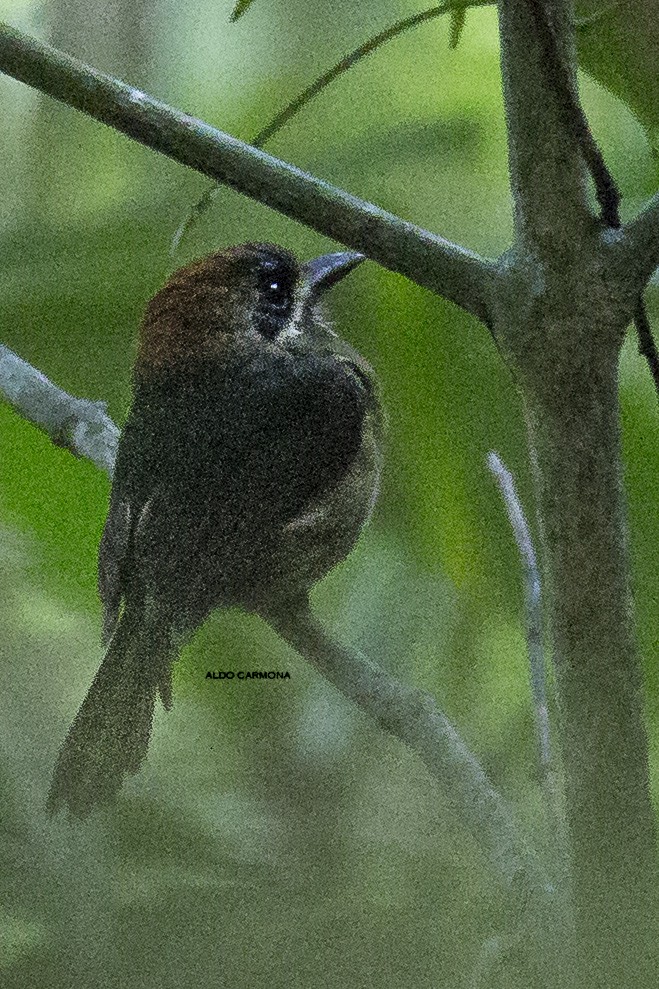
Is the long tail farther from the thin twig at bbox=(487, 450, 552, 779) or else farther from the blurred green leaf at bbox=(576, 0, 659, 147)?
the blurred green leaf at bbox=(576, 0, 659, 147)

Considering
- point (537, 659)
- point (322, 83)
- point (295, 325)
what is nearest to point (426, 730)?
point (537, 659)

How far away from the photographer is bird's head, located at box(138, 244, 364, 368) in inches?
32.8

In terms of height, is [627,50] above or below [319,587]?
above

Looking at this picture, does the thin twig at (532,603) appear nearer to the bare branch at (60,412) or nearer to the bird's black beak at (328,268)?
the bird's black beak at (328,268)

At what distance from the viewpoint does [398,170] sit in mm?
836

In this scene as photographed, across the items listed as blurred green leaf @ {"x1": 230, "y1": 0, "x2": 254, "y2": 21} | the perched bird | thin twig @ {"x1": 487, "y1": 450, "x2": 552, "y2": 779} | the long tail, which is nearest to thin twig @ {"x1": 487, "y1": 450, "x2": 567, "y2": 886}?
thin twig @ {"x1": 487, "y1": 450, "x2": 552, "y2": 779}

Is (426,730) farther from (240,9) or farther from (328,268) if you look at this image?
(240,9)

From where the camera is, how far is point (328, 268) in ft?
2.71

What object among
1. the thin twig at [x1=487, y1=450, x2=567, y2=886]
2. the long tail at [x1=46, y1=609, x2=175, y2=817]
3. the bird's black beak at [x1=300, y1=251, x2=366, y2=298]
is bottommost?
the long tail at [x1=46, y1=609, x2=175, y2=817]

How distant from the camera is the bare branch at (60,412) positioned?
2.76 feet

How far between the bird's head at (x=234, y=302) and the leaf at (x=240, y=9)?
182mm

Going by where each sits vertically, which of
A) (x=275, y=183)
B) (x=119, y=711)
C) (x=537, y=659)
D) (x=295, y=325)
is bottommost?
(x=119, y=711)

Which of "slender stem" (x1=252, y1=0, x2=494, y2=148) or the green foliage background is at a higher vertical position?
"slender stem" (x1=252, y1=0, x2=494, y2=148)

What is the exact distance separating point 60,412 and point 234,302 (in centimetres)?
17
